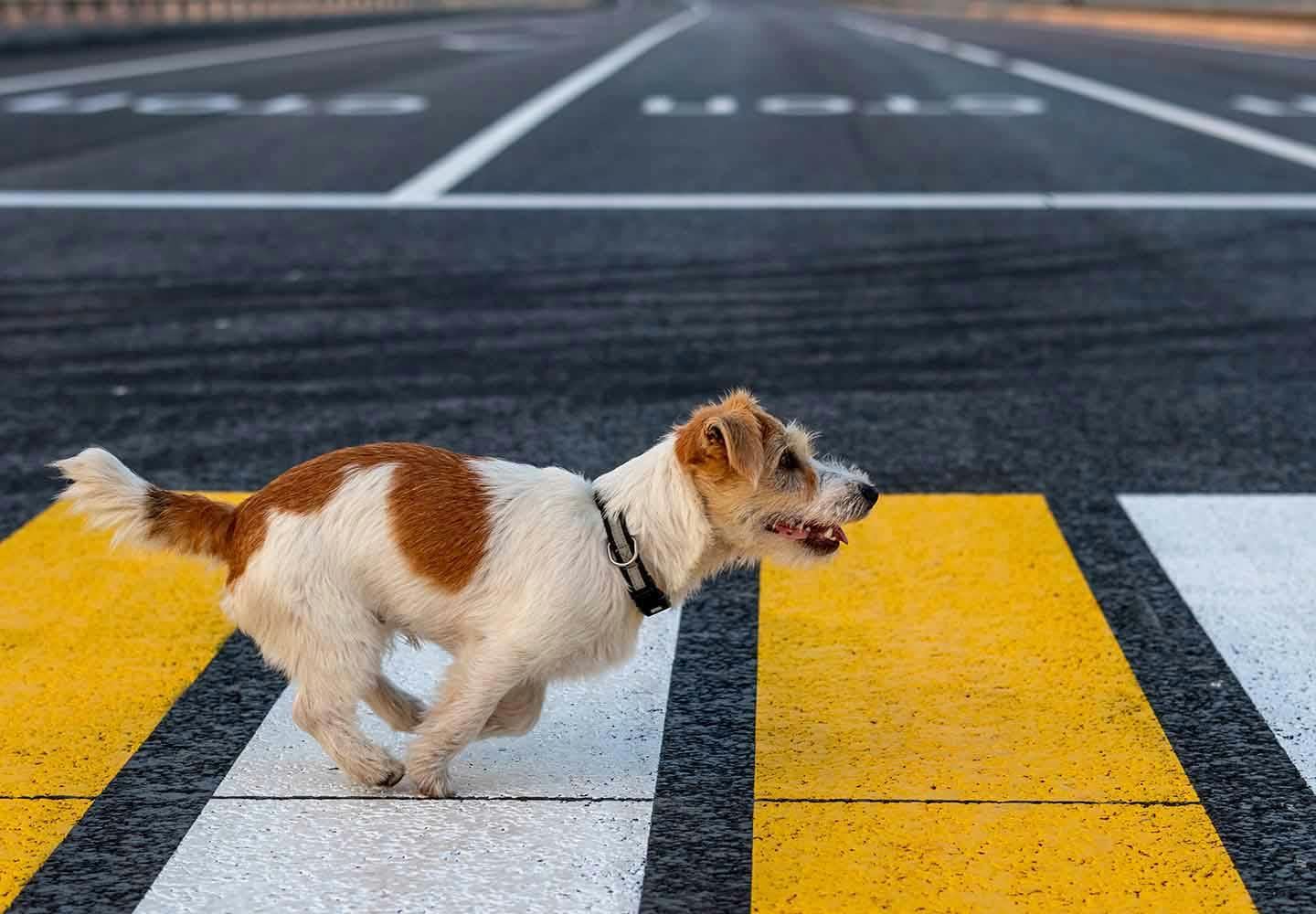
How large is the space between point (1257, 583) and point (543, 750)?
7.53 feet

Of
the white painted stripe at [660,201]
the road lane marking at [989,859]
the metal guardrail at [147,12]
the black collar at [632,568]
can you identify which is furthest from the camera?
the metal guardrail at [147,12]

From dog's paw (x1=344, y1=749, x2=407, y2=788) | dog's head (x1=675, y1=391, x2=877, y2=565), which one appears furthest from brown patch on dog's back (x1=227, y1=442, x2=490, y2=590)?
dog's head (x1=675, y1=391, x2=877, y2=565)

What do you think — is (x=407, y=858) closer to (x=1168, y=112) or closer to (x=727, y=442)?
(x=727, y=442)

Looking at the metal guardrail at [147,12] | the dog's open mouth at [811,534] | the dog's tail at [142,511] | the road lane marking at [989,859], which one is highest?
the dog's tail at [142,511]

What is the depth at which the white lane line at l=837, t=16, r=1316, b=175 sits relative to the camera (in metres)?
16.4

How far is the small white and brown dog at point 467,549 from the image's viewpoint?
151 inches

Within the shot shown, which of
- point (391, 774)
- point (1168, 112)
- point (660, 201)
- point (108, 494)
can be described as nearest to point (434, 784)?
point (391, 774)

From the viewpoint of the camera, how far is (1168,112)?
67.3 feet

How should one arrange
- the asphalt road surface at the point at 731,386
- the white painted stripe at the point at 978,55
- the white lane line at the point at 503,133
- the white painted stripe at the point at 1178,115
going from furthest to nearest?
the white painted stripe at the point at 978,55 < the white painted stripe at the point at 1178,115 < the white lane line at the point at 503,133 < the asphalt road surface at the point at 731,386

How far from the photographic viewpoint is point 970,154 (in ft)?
53.5

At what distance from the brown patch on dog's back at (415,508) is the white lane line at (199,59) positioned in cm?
2039

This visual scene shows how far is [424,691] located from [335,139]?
13729 mm

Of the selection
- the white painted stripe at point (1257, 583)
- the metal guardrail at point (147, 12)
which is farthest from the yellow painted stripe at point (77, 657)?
the metal guardrail at point (147, 12)

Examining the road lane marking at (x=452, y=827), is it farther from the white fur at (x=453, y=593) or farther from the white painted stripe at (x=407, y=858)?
the white fur at (x=453, y=593)
